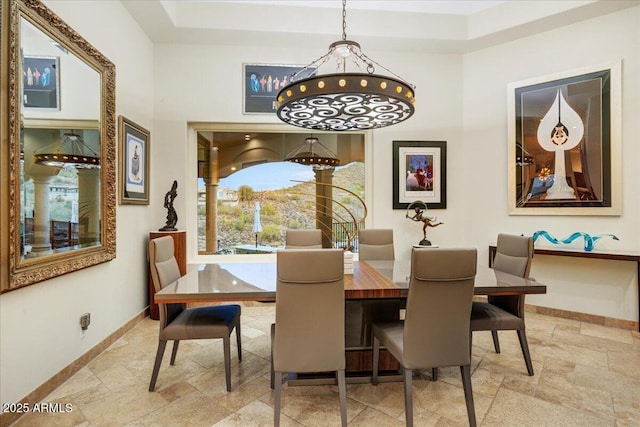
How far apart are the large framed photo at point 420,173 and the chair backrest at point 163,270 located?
2.98 meters

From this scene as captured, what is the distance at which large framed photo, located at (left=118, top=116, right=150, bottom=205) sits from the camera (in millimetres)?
3248

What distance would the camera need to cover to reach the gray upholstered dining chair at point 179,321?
217cm

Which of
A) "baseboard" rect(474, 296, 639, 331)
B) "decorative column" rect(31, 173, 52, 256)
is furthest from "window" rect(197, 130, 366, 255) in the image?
"baseboard" rect(474, 296, 639, 331)

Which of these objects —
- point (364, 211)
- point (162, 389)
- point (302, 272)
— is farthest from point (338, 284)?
point (364, 211)

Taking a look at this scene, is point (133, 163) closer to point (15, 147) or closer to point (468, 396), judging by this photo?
point (15, 147)

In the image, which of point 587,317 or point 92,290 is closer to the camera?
point 92,290

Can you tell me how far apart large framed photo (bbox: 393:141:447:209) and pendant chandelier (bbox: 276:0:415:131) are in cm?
160

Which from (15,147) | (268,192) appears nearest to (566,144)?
(268,192)

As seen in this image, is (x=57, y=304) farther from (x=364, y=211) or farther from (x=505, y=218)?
(x=505, y=218)

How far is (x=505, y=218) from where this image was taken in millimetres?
4164

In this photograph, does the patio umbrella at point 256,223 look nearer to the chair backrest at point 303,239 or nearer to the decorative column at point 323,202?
the decorative column at point 323,202

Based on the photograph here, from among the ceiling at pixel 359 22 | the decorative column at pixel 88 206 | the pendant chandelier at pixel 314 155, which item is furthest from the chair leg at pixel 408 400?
the ceiling at pixel 359 22

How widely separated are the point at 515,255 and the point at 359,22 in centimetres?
326

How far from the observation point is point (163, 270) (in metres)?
2.33
